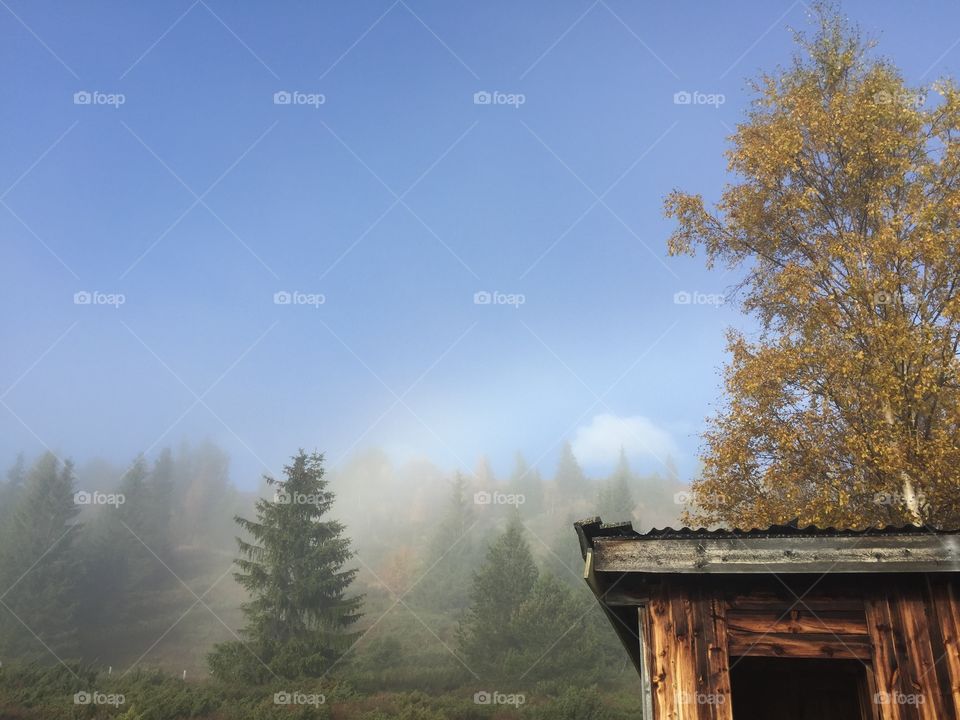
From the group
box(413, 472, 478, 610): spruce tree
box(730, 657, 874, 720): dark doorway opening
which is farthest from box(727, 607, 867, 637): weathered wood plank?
box(413, 472, 478, 610): spruce tree

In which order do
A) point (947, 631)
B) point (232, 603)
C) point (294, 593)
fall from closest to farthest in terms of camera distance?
1. point (947, 631)
2. point (294, 593)
3. point (232, 603)

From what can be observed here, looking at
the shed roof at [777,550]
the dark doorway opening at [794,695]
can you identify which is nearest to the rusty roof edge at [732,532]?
the shed roof at [777,550]

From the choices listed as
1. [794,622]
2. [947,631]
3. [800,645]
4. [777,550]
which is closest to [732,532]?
[777,550]

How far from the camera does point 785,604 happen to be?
5723mm

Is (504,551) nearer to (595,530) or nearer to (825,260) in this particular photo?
(825,260)

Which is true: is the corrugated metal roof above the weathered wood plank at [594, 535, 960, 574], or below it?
above

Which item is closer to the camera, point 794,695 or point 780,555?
point 780,555

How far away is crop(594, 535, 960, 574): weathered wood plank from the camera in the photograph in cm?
515

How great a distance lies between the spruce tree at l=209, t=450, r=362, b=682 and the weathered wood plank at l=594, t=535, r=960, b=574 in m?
32.7

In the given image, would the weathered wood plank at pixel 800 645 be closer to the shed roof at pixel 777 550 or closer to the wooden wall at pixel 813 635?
the wooden wall at pixel 813 635

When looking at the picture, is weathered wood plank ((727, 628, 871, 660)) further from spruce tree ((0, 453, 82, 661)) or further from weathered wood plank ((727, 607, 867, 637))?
spruce tree ((0, 453, 82, 661))

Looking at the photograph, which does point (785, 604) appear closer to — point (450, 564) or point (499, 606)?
point (499, 606)

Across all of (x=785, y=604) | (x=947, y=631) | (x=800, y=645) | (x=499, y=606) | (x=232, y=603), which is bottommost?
(x=800, y=645)

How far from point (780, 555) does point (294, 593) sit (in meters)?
37.4
